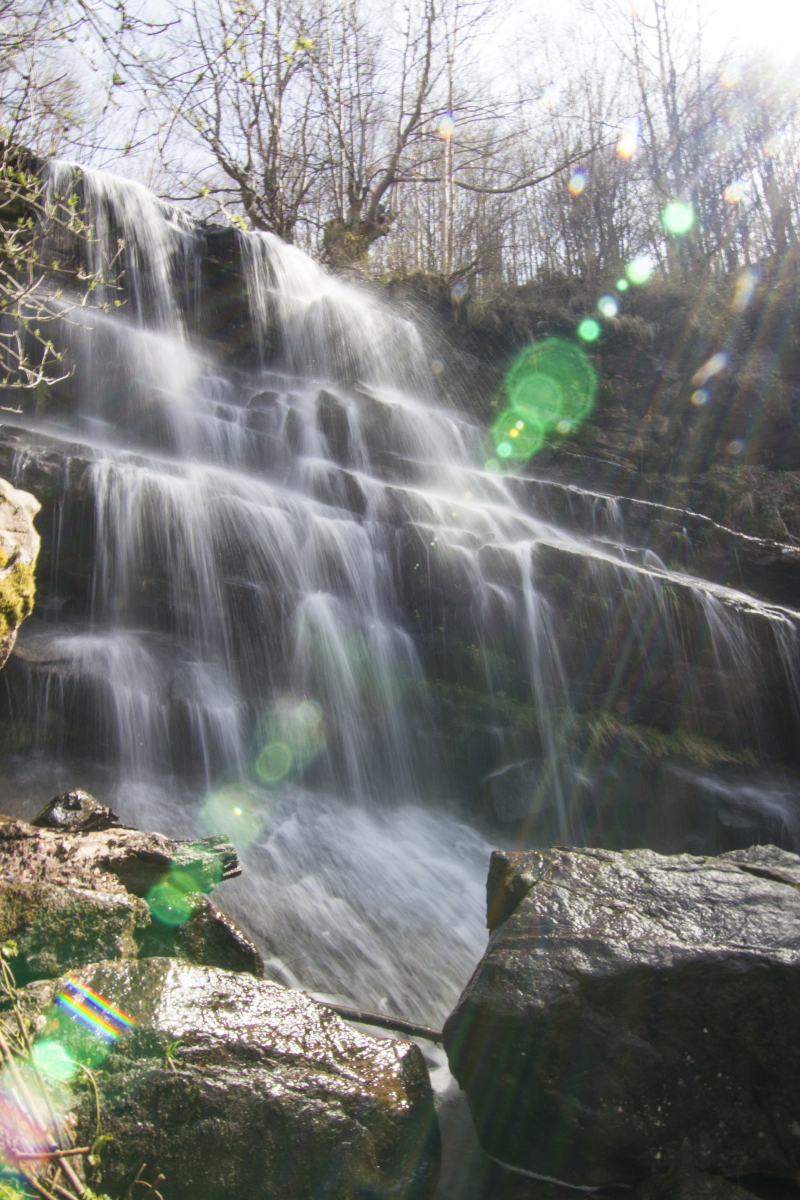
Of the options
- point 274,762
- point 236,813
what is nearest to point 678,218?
point 274,762

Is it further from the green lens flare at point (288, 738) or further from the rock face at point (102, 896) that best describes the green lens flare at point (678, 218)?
the rock face at point (102, 896)

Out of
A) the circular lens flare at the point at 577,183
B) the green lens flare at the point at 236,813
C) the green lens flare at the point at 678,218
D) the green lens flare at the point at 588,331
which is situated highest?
the circular lens flare at the point at 577,183

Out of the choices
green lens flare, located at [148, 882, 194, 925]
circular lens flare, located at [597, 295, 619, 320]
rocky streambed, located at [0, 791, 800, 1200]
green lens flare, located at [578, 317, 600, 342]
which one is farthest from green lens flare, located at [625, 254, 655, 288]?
green lens flare, located at [148, 882, 194, 925]

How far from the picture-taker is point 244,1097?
2133 millimetres

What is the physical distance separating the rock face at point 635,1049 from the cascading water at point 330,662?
1.27 metres

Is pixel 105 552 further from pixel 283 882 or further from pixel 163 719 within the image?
pixel 283 882

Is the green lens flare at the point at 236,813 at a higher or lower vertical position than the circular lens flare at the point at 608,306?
lower

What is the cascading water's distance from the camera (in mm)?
4816

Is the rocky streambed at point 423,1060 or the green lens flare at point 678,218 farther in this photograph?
the green lens flare at point 678,218

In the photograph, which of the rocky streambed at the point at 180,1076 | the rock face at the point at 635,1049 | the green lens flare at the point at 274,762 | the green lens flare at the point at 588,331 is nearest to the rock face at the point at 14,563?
the rocky streambed at the point at 180,1076

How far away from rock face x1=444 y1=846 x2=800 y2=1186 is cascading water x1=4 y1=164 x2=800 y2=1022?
1.27m

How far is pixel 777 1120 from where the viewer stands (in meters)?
2.40

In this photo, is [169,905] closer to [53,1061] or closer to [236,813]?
[53,1061]

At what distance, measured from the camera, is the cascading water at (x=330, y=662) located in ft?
15.8
